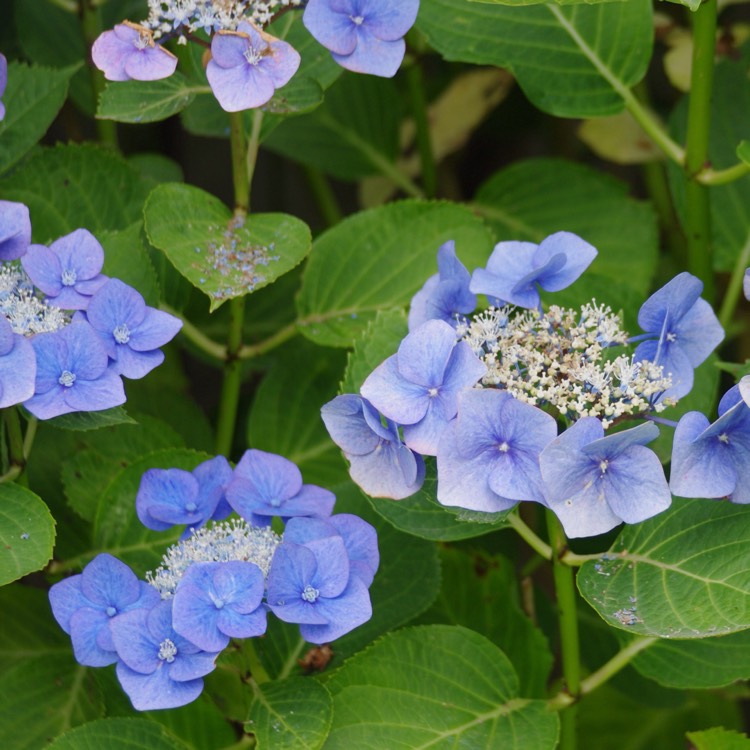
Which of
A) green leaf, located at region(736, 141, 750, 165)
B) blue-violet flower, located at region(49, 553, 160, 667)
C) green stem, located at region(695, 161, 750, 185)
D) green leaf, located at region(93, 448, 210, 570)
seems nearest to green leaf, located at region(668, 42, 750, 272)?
green stem, located at region(695, 161, 750, 185)

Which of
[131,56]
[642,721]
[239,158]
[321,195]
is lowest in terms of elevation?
[642,721]

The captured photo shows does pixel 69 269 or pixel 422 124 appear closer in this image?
pixel 69 269

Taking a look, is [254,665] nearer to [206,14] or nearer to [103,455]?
[103,455]

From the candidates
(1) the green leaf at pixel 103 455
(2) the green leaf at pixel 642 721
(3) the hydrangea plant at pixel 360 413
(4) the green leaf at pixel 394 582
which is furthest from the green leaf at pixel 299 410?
(2) the green leaf at pixel 642 721

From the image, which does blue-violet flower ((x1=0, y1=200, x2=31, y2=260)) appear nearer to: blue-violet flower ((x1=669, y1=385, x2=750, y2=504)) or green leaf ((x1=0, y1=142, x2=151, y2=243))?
green leaf ((x1=0, y1=142, x2=151, y2=243))

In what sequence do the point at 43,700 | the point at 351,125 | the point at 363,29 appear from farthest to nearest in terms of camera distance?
1. the point at 351,125
2. the point at 43,700
3. the point at 363,29

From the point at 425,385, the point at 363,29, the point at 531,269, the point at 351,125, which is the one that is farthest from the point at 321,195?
the point at 425,385
